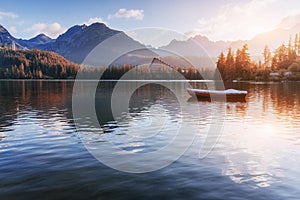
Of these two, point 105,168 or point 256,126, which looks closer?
point 105,168

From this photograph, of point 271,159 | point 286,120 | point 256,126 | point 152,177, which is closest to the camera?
point 152,177

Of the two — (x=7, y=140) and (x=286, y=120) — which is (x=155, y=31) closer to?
(x=7, y=140)

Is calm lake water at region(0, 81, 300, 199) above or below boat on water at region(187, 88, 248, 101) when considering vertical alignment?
below

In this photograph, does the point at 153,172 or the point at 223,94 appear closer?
the point at 153,172

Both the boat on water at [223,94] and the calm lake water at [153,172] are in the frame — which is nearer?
the calm lake water at [153,172]

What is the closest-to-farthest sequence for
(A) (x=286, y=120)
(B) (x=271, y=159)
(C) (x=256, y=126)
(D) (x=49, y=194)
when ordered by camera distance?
(D) (x=49, y=194)
(B) (x=271, y=159)
(C) (x=256, y=126)
(A) (x=286, y=120)

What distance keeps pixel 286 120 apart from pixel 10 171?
3407 cm

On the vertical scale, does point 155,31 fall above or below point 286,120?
above

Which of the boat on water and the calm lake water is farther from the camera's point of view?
the boat on water

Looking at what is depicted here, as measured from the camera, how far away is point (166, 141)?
2408 centimetres

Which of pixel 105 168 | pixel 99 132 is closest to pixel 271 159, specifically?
pixel 105 168

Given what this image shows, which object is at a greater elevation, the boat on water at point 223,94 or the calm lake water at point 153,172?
the boat on water at point 223,94

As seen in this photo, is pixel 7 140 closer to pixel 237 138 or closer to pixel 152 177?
pixel 152 177

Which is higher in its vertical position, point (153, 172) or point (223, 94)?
point (223, 94)
